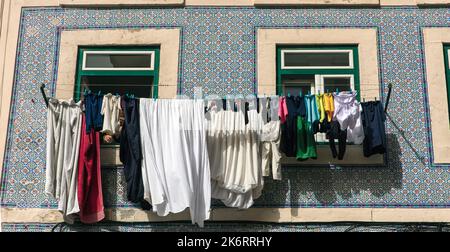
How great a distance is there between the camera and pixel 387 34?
9.22m

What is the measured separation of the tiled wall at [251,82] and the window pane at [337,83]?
43cm

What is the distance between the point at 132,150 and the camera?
8.28 m

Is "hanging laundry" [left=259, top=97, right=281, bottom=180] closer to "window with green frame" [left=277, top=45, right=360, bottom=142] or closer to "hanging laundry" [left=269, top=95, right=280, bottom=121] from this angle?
"hanging laundry" [left=269, top=95, right=280, bottom=121]

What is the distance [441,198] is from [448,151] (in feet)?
1.94

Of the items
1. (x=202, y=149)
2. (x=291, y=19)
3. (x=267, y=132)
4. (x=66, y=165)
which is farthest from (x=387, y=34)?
(x=66, y=165)

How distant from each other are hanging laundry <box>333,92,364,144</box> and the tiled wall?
46 centimetres

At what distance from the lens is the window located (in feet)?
30.0

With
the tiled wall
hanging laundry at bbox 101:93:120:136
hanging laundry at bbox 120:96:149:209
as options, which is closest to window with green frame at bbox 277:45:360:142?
the tiled wall

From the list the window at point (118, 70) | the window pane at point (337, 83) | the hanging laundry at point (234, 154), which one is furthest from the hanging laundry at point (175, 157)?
the window pane at point (337, 83)

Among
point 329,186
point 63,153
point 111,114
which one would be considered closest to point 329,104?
point 329,186

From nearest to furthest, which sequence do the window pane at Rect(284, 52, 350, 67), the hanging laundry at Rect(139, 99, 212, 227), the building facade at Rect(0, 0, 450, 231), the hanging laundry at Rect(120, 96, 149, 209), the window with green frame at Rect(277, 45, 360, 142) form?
the hanging laundry at Rect(139, 99, 212, 227) < the hanging laundry at Rect(120, 96, 149, 209) < the building facade at Rect(0, 0, 450, 231) < the window with green frame at Rect(277, 45, 360, 142) < the window pane at Rect(284, 52, 350, 67)

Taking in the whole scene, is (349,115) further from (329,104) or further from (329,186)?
(329,186)

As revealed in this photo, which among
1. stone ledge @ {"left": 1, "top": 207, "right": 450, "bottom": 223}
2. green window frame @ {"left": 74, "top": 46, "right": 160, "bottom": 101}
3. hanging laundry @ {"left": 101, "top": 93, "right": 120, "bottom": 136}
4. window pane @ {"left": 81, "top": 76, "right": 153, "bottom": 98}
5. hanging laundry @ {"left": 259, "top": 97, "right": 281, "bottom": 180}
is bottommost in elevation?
stone ledge @ {"left": 1, "top": 207, "right": 450, "bottom": 223}

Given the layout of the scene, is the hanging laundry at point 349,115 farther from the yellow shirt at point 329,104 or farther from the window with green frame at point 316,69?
the window with green frame at point 316,69
